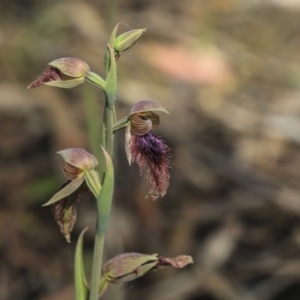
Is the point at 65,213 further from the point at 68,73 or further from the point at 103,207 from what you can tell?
the point at 68,73

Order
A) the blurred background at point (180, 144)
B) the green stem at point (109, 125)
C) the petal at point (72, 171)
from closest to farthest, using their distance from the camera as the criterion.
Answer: the green stem at point (109, 125) → the petal at point (72, 171) → the blurred background at point (180, 144)

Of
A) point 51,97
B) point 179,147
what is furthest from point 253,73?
point 51,97

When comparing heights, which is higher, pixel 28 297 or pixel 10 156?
pixel 10 156

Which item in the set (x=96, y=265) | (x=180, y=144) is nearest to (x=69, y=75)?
(x=96, y=265)

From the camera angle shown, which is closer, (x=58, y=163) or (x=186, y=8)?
(x=58, y=163)

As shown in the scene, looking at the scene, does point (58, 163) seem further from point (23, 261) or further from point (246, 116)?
point (246, 116)

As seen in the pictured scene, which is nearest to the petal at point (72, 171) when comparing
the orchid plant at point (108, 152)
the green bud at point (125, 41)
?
the orchid plant at point (108, 152)

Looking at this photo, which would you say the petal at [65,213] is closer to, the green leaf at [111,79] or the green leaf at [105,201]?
the green leaf at [105,201]
